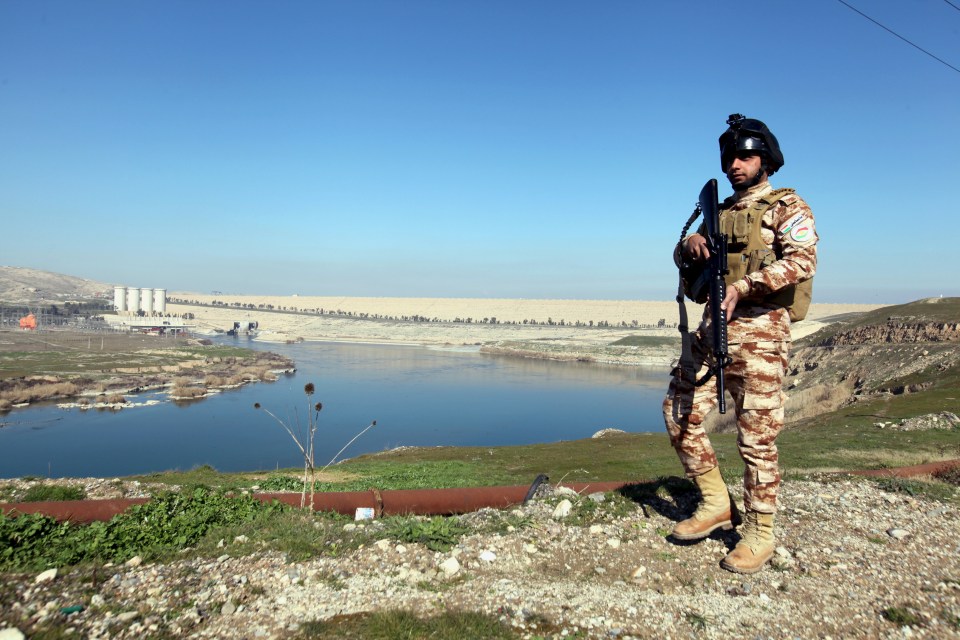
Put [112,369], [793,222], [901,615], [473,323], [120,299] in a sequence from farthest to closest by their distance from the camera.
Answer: [473,323] → [120,299] → [112,369] → [793,222] → [901,615]

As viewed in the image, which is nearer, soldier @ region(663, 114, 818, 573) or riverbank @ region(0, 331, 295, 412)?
soldier @ region(663, 114, 818, 573)

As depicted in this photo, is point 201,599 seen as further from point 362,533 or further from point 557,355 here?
point 557,355

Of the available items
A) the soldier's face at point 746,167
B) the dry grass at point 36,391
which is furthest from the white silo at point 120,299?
the soldier's face at point 746,167

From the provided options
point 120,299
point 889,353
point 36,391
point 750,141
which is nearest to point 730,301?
point 750,141

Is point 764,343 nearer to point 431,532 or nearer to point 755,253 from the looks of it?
point 755,253

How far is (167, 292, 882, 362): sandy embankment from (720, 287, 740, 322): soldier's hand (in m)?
72.7

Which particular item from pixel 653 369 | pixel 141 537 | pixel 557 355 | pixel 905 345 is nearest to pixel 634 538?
pixel 141 537

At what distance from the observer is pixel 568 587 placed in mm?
3410

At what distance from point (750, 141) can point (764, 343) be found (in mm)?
1361

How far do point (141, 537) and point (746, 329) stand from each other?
435 centimetres

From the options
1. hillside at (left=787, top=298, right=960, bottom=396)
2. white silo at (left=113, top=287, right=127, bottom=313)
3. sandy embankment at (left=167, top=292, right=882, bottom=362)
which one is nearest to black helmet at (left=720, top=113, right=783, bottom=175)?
hillside at (left=787, top=298, right=960, bottom=396)

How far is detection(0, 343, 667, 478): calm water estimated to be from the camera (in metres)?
29.4

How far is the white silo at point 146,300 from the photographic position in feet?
425

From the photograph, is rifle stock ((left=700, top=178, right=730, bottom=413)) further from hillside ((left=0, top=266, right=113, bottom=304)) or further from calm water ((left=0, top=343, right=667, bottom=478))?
hillside ((left=0, top=266, right=113, bottom=304))
